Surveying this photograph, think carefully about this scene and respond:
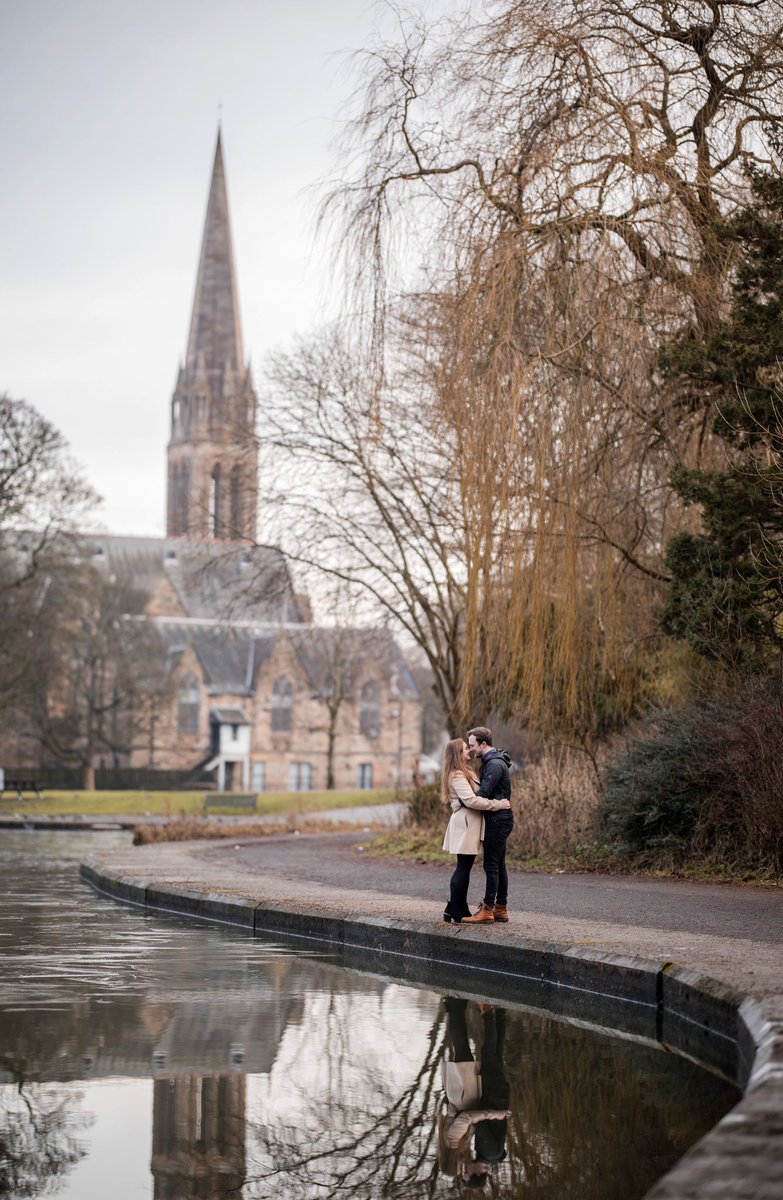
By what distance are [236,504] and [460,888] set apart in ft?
62.6

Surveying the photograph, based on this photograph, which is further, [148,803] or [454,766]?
[148,803]

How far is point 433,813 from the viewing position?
25625 millimetres

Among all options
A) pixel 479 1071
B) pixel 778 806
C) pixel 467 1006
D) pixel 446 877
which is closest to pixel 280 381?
pixel 446 877

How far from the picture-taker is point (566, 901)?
45.5 feet

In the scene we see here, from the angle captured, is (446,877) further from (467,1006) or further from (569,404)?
(467,1006)

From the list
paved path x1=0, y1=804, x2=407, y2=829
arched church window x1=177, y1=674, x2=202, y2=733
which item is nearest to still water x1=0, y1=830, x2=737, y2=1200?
paved path x1=0, y1=804, x2=407, y2=829

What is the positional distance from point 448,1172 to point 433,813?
65.9ft

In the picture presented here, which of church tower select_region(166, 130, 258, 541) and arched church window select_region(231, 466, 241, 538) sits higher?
church tower select_region(166, 130, 258, 541)

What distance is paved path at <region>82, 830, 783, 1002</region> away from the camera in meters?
9.68

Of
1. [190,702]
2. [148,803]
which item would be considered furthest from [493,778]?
[190,702]

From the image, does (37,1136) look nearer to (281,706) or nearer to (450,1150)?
(450,1150)

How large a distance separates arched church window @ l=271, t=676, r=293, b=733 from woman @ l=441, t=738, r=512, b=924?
2989 inches

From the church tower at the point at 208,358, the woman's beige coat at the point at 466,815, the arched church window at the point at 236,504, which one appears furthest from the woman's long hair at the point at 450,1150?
the church tower at the point at 208,358

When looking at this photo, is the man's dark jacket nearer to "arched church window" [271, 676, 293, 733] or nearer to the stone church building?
the stone church building
